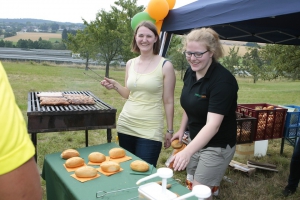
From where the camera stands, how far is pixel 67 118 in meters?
2.69

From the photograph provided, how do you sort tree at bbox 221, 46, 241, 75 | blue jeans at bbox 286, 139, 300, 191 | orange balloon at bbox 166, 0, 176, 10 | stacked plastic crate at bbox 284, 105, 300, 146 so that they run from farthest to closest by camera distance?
1. tree at bbox 221, 46, 241, 75
2. stacked plastic crate at bbox 284, 105, 300, 146
3. orange balloon at bbox 166, 0, 176, 10
4. blue jeans at bbox 286, 139, 300, 191

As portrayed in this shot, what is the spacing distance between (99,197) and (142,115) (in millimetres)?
1142

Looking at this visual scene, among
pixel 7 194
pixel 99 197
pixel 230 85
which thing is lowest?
pixel 99 197

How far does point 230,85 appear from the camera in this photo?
6.46 feet

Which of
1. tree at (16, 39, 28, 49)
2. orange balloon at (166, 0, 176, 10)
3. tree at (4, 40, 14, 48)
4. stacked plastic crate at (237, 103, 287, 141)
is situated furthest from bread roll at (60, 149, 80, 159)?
tree at (4, 40, 14, 48)

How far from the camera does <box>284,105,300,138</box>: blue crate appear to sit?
14.3 feet

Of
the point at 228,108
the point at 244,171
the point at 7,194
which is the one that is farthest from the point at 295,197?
the point at 7,194

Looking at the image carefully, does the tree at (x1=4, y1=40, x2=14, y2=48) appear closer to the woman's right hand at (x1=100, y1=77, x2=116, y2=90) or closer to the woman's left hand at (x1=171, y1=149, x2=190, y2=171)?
the woman's right hand at (x1=100, y1=77, x2=116, y2=90)

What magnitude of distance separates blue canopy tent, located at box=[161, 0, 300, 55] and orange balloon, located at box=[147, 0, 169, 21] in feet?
0.37

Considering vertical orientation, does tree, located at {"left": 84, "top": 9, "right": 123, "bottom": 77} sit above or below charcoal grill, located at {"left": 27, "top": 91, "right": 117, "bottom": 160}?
above

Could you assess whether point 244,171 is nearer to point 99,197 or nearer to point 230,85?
point 230,85

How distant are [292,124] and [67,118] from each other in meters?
3.61

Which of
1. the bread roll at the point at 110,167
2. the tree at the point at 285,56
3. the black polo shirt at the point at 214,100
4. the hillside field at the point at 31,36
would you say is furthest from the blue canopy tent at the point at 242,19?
the hillside field at the point at 31,36

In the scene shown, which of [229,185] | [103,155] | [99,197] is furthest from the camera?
[229,185]
